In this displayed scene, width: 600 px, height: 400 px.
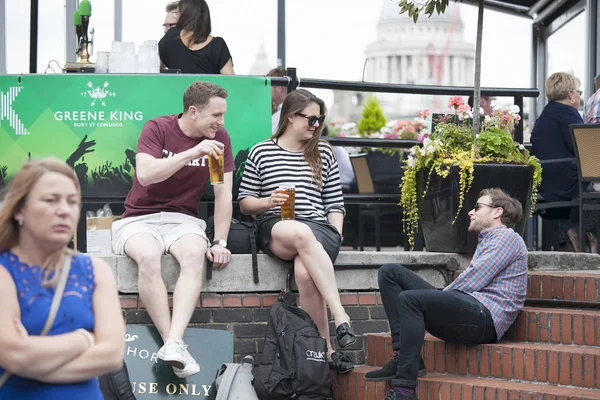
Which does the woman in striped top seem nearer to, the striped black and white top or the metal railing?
the striped black and white top

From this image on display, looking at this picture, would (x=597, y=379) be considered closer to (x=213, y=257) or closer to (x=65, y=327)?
(x=213, y=257)

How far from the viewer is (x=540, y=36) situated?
1165cm

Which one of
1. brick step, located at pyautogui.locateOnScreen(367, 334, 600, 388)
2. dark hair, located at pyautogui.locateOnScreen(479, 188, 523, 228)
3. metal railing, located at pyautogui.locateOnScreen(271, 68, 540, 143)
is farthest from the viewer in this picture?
metal railing, located at pyautogui.locateOnScreen(271, 68, 540, 143)

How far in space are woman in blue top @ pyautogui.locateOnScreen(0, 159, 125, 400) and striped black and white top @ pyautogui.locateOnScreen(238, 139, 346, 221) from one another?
3040 mm

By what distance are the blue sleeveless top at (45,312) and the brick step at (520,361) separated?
285 centimetres

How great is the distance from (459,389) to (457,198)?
1332mm

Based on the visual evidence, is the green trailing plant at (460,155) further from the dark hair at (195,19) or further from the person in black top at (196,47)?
the dark hair at (195,19)

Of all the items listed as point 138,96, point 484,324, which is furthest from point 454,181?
point 138,96

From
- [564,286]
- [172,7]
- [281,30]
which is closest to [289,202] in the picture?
[564,286]

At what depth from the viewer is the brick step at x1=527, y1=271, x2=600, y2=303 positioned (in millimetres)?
5871

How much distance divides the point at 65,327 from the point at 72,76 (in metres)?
3.74

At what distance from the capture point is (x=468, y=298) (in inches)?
217

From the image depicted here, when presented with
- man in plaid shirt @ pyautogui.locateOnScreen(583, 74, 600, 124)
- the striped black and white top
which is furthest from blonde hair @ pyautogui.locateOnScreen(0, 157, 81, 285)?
man in plaid shirt @ pyautogui.locateOnScreen(583, 74, 600, 124)

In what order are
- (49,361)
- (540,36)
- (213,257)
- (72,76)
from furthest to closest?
(540,36), (72,76), (213,257), (49,361)
